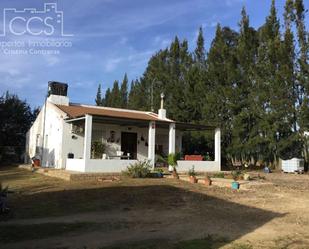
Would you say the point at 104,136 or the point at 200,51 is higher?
the point at 200,51

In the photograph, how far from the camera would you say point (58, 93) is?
88.8 feet

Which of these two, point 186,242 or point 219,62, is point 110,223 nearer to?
point 186,242

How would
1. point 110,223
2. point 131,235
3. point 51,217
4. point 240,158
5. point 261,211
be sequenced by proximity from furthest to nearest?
point 240,158 → point 261,211 → point 51,217 → point 110,223 → point 131,235

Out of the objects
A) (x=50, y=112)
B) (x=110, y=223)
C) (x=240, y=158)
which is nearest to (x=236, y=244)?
(x=110, y=223)

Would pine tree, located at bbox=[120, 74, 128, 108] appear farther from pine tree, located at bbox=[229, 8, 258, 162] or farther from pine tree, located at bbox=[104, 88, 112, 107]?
pine tree, located at bbox=[229, 8, 258, 162]

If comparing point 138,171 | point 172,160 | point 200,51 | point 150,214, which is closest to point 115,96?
point 200,51

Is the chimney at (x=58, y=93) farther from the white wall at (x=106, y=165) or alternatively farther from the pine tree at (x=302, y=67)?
the pine tree at (x=302, y=67)

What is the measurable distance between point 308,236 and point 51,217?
246 inches

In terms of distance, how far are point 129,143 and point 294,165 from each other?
12.8 m

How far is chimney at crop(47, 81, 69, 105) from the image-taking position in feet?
87.1

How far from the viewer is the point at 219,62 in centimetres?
3384

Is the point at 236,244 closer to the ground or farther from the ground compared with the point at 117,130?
closer to the ground

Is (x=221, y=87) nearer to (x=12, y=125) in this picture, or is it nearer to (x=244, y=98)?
(x=244, y=98)

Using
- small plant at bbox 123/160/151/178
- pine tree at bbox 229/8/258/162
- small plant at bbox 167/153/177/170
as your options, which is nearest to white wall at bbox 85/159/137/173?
small plant at bbox 123/160/151/178
